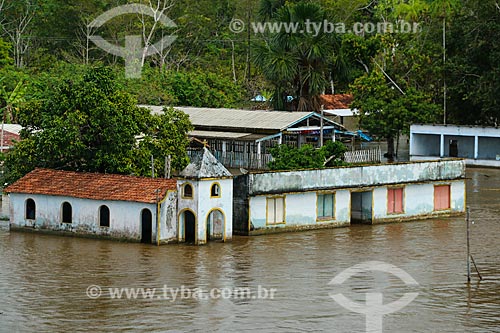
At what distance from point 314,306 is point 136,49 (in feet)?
193

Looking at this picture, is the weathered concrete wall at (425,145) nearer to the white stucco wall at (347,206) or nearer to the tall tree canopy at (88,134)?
the white stucco wall at (347,206)

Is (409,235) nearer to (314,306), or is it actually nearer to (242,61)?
(314,306)

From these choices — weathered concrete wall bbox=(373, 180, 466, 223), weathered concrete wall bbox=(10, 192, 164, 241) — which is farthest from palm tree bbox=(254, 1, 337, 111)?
weathered concrete wall bbox=(10, 192, 164, 241)

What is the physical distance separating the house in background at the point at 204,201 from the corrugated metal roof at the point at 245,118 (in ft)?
69.4

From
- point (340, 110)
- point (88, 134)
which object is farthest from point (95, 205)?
point (340, 110)

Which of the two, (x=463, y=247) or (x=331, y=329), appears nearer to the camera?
(x=331, y=329)

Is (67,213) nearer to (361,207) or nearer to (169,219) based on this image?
(169,219)

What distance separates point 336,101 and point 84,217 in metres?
38.5

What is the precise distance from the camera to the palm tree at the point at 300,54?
7000 centimetres

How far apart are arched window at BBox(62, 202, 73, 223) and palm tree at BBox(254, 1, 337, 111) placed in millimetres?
28483

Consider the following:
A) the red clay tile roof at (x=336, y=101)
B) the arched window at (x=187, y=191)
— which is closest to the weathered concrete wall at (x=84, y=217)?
the arched window at (x=187, y=191)

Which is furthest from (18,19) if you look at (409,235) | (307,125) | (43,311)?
(43,311)

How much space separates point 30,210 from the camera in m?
43.9

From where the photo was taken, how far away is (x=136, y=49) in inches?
3551
